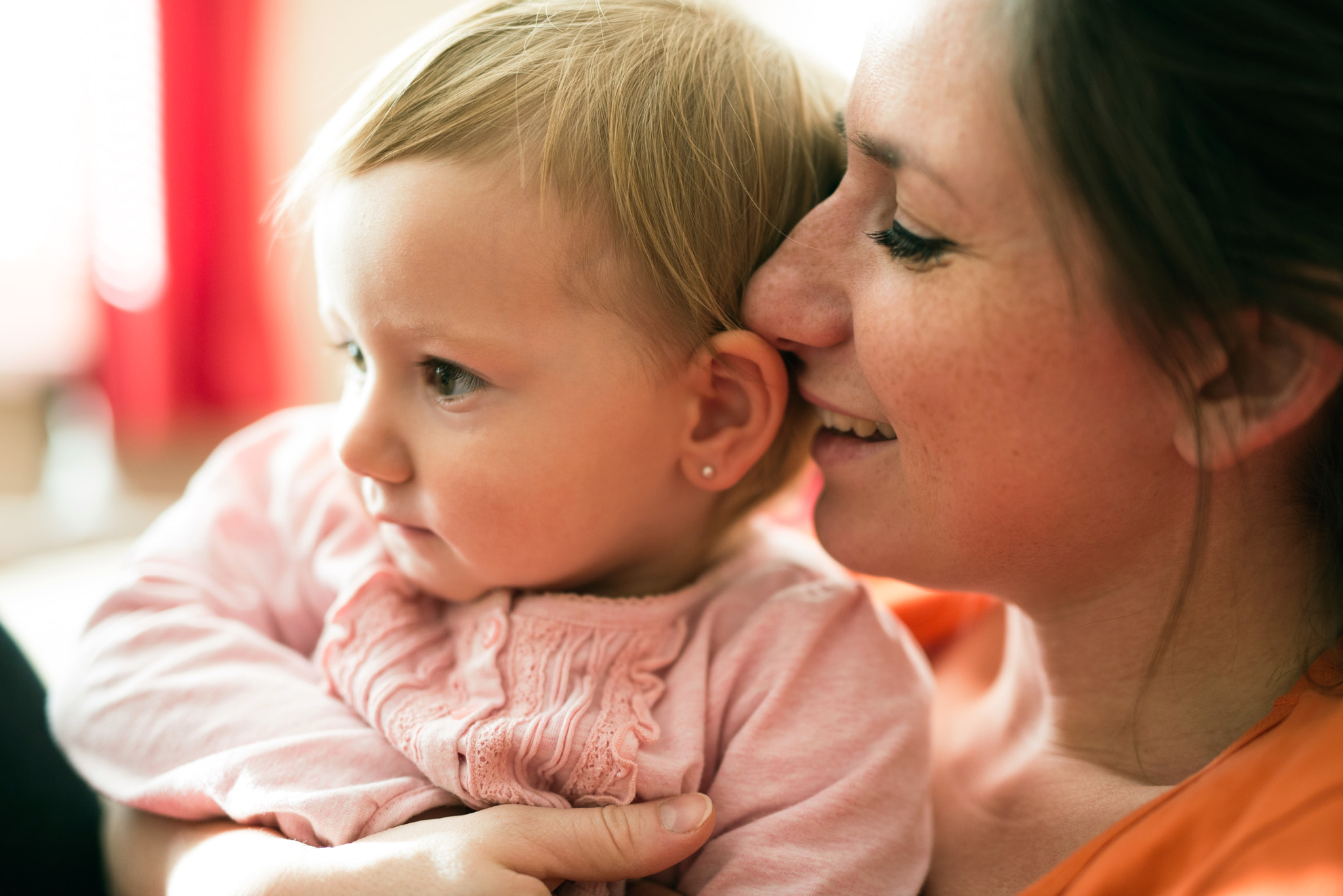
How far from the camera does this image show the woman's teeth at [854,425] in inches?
42.7

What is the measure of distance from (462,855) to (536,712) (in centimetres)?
16

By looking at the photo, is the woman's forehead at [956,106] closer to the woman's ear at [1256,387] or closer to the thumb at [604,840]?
the woman's ear at [1256,387]

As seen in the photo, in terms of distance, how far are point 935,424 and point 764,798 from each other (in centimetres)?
40

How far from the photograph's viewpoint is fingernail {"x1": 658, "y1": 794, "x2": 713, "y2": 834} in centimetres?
96

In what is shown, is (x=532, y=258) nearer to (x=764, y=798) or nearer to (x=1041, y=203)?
(x=1041, y=203)

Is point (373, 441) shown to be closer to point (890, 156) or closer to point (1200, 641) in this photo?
point (890, 156)

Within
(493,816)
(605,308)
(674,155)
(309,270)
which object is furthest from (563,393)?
(309,270)

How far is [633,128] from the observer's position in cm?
105

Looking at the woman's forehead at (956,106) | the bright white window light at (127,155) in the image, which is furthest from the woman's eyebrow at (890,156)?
the bright white window light at (127,155)

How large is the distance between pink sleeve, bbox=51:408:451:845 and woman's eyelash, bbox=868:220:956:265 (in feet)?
2.22

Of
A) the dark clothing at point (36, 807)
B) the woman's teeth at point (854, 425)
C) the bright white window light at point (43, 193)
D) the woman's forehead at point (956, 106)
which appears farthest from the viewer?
the bright white window light at point (43, 193)

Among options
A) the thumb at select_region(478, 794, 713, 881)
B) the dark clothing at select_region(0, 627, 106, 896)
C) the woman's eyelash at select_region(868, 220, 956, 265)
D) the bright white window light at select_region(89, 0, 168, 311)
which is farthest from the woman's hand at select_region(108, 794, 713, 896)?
the bright white window light at select_region(89, 0, 168, 311)

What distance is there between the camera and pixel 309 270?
389cm

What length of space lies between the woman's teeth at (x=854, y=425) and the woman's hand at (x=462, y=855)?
Result: 407 millimetres
